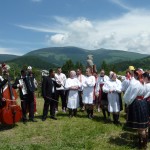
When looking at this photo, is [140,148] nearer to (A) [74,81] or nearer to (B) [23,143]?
(B) [23,143]

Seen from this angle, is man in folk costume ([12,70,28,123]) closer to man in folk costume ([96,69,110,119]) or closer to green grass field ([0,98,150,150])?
green grass field ([0,98,150,150])

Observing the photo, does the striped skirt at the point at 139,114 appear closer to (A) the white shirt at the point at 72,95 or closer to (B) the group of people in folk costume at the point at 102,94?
(B) the group of people in folk costume at the point at 102,94

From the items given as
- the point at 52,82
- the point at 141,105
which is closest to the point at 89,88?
the point at 52,82

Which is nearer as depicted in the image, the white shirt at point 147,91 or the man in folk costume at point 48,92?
the white shirt at point 147,91

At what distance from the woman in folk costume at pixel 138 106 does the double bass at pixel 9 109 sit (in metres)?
4.09

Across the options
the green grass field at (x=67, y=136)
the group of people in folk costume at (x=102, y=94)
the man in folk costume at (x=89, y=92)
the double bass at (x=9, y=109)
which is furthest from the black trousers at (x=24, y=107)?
the man in folk costume at (x=89, y=92)

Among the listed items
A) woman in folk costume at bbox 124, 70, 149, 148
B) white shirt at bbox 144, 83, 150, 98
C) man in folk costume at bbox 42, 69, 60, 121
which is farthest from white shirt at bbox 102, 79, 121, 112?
woman in folk costume at bbox 124, 70, 149, 148

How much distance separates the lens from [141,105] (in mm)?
9023

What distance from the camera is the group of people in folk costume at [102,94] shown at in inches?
354

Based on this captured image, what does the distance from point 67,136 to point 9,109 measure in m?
2.26

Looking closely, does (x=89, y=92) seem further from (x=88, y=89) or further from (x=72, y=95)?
(x=72, y=95)

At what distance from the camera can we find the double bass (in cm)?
1077

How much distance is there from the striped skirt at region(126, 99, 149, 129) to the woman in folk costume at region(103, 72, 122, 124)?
3.29 meters

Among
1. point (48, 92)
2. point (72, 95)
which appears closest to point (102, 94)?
point (72, 95)
